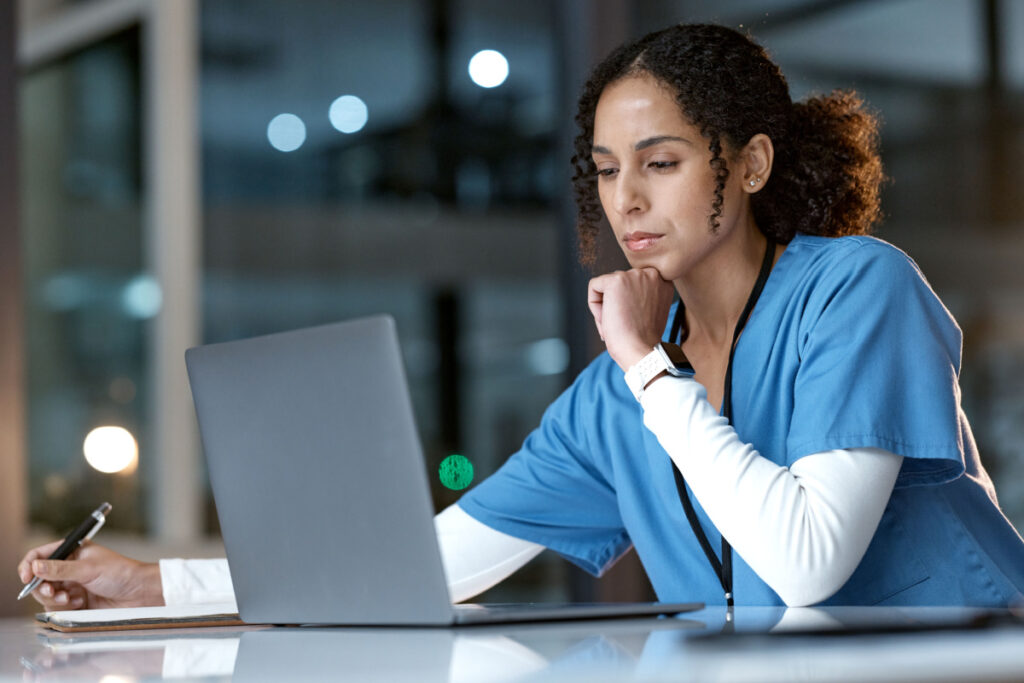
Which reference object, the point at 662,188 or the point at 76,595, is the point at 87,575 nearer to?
the point at 76,595

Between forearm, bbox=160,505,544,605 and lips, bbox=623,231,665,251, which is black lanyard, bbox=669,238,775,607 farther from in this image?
forearm, bbox=160,505,544,605

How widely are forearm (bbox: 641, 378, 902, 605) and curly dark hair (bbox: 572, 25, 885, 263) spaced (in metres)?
0.36

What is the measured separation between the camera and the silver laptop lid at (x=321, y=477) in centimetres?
→ 83

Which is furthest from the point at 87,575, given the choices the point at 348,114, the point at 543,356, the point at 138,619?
the point at 348,114

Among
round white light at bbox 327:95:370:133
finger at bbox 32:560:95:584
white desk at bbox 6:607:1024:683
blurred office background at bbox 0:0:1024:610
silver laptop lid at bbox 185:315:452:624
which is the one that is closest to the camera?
white desk at bbox 6:607:1024:683

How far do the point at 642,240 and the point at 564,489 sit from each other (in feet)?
1.15

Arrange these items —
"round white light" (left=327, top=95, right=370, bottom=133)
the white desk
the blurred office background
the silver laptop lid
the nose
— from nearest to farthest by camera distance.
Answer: the white desk, the silver laptop lid, the nose, the blurred office background, "round white light" (left=327, top=95, right=370, bottom=133)

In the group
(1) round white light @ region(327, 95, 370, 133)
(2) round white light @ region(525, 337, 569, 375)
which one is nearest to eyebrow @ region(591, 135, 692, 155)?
(2) round white light @ region(525, 337, 569, 375)

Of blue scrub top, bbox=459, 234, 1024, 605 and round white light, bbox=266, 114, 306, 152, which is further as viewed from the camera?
round white light, bbox=266, 114, 306, 152

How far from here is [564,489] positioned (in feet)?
5.01

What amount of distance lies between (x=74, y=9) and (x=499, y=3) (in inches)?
54.1

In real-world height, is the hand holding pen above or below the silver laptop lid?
below

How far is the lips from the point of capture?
139 centimetres

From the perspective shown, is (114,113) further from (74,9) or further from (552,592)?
(552,592)
